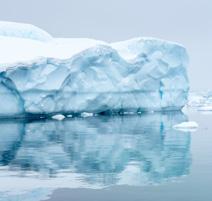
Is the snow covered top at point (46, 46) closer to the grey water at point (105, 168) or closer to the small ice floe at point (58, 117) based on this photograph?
the small ice floe at point (58, 117)

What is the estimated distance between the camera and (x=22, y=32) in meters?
27.5

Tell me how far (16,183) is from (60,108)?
15470 millimetres

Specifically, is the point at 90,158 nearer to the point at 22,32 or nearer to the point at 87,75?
the point at 87,75

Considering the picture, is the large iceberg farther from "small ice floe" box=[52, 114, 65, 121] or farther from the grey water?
the grey water

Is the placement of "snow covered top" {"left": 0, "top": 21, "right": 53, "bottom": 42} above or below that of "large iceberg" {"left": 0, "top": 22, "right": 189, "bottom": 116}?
above

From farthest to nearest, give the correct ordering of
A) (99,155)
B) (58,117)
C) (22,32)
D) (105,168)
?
(22,32), (58,117), (99,155), (105,168)

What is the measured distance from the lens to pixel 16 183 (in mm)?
6984

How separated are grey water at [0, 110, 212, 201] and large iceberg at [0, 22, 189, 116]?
20.8ft

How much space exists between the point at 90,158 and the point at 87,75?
14.0 metres

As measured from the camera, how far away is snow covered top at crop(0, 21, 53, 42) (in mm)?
27062

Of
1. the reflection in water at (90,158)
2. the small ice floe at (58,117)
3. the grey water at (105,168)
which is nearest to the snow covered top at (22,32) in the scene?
the small ice floe at (58,117)


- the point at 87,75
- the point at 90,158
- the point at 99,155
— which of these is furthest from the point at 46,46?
the point at 90,158

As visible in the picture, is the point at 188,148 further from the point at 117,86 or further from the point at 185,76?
the point at 185,76

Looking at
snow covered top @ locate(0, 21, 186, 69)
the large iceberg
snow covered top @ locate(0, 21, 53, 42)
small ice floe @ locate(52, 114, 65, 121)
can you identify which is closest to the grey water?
the large iceberg
